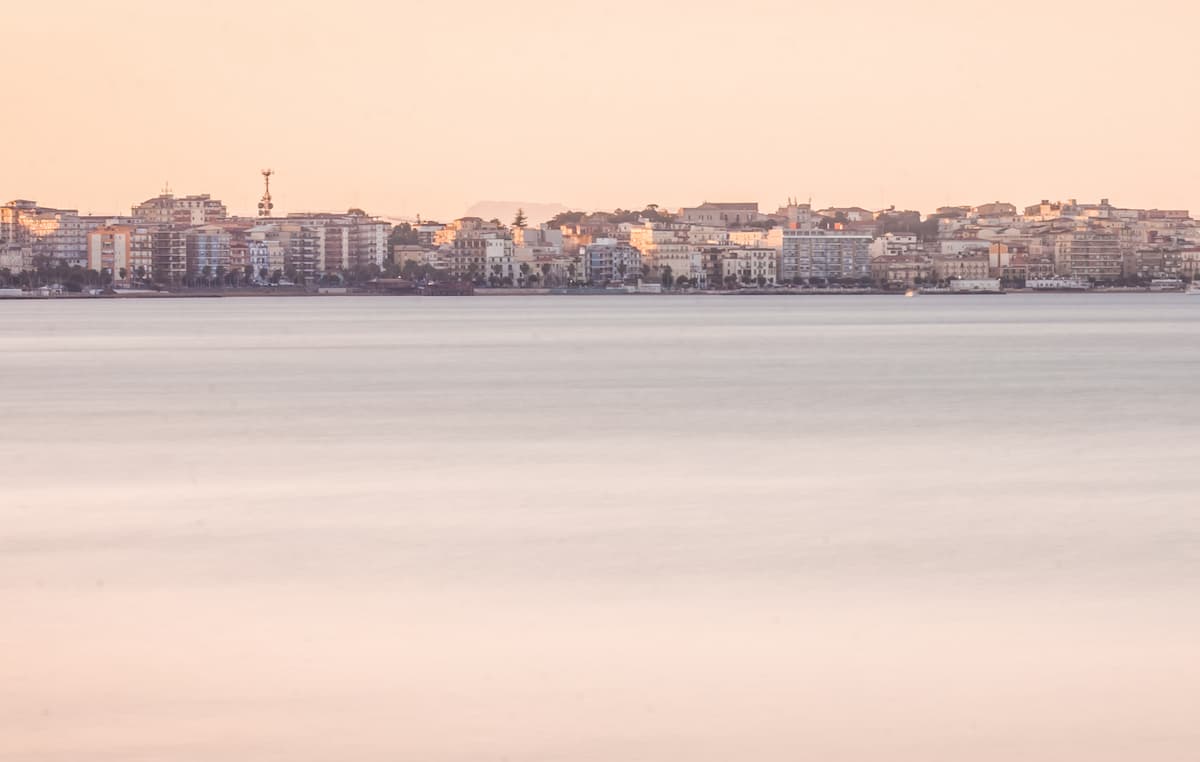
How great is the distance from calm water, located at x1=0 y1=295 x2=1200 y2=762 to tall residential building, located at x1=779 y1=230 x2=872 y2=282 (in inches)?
4440

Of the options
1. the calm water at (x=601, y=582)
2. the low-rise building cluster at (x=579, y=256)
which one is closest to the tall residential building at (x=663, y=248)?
the low-rise building cluster at (x=579, y=256)

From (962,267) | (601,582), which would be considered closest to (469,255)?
(962,267)

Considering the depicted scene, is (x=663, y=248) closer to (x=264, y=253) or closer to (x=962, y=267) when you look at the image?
(x=962, y=267)

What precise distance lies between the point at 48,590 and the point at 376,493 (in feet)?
16.1

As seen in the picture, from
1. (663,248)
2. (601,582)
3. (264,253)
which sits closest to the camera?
(601,582)

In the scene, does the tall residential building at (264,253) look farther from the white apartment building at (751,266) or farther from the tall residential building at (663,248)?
the white apartment building at (751,266)

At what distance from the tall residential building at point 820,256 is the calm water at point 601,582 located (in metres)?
113

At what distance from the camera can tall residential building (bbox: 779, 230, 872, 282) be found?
451 ft

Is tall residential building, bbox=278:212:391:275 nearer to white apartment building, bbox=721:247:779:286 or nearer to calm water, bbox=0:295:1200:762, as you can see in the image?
white apartment building, bbox=721:247:779:286

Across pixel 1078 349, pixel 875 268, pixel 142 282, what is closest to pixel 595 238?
pixel 875 268

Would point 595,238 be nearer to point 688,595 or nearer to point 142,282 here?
point 142,282

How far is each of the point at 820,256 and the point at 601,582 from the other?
12923 centimetres

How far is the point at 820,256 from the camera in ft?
453

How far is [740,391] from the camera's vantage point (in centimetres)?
2812
